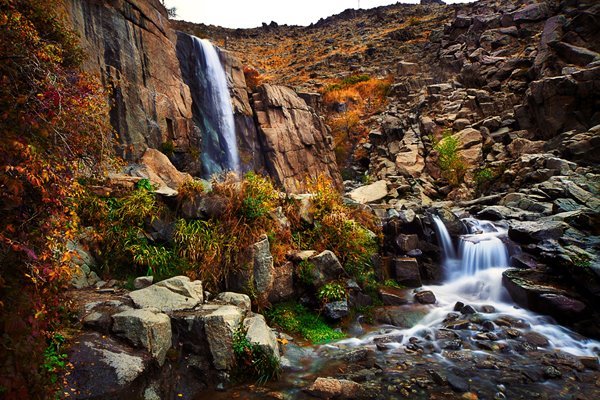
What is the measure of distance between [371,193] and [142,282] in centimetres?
1255

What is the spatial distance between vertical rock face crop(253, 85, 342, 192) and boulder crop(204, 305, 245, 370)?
13032mm

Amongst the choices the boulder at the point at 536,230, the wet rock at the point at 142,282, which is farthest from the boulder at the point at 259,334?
the boulder at the point at 536,230

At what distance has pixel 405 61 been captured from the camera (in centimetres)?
3281

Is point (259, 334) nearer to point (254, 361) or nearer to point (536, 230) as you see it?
point (254, 361)

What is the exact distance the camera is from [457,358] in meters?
5.37

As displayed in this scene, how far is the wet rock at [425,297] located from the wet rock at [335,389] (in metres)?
3.84

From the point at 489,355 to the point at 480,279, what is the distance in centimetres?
377

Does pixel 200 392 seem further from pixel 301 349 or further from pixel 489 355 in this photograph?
pixel 489 355

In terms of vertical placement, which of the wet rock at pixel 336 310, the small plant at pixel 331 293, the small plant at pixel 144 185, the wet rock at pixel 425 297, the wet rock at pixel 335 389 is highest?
the small plant at pixel 144 185

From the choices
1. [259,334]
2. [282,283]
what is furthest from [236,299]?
[282,283]

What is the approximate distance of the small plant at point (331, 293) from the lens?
6.58 metres

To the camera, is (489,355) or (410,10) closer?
(489,355)

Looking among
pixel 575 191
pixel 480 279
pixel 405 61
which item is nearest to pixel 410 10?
pixel 405 61

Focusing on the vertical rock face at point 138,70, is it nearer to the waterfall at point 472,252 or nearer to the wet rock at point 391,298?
the wet rock at point 391,298
